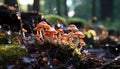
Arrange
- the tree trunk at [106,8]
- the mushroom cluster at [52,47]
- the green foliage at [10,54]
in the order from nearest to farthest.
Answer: the green foliage at [10,54]
the mushroom cluster at [52,47]
the tree trunk at [106,8]

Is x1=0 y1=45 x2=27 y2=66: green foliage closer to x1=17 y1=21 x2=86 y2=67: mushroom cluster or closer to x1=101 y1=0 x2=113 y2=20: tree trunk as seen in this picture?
x1=17 y1=21 x2=86 y2=67: mushroom cluster

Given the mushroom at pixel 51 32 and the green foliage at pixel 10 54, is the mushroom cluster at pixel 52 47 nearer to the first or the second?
the mushroom at pixel 51 32

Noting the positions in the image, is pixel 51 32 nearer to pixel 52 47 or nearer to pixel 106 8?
pixel 52 47

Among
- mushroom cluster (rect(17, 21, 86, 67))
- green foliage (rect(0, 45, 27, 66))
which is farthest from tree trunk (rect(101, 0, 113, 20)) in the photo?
green foliage (rect(0, 45, 27, 66))

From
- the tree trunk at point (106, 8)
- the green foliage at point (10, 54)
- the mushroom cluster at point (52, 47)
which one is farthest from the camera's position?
the tree trunk at point (106, 8)

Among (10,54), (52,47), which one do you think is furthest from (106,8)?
(10,54)

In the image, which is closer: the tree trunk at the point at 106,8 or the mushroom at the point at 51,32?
the mushroom at the point at 51,32

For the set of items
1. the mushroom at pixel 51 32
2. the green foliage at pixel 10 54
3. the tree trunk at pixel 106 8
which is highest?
the mushroom at pixel 51 32

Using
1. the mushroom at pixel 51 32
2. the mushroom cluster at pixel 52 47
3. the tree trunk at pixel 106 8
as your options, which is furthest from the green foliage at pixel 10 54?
the tree trunk at pixel 106 8

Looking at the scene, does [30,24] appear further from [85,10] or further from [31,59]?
[85,10]
